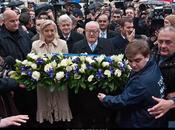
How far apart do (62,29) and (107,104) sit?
3.51 metres

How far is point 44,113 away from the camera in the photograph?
5.19m

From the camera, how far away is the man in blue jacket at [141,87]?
13.7 feet

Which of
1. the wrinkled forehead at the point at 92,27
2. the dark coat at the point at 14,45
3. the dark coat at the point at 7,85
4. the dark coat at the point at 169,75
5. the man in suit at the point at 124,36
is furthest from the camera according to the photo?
the man in suit at the point at 124,36

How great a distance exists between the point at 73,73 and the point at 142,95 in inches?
44.0

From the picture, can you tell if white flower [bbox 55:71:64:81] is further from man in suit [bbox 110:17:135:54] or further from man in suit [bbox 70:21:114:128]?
man in suit [bbox 110:17:135:54]

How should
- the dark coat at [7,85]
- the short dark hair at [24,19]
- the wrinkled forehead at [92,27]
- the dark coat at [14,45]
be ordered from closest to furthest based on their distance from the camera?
the dark coat at [7,85] < the wrinkled forehead at [92,27] < the dark coat at [14,45] < the short dark hair at [24,19]

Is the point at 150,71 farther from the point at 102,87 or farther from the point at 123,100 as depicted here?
the point at 102,87

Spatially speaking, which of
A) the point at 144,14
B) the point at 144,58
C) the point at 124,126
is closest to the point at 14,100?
the point at 124,126

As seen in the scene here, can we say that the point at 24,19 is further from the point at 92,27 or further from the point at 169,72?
the point at 169,72

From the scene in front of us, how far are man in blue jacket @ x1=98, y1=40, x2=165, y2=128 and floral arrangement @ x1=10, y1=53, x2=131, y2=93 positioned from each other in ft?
2.22

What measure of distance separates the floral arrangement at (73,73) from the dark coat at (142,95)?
653mm

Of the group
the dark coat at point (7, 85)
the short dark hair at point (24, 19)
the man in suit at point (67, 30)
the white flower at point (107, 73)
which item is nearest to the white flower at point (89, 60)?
the white flower at point (107, 73)

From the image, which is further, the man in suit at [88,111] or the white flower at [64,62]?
the man in suit at [88,111]

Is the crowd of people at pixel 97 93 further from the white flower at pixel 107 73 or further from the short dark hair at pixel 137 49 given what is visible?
the white flower at pixel 107 73
